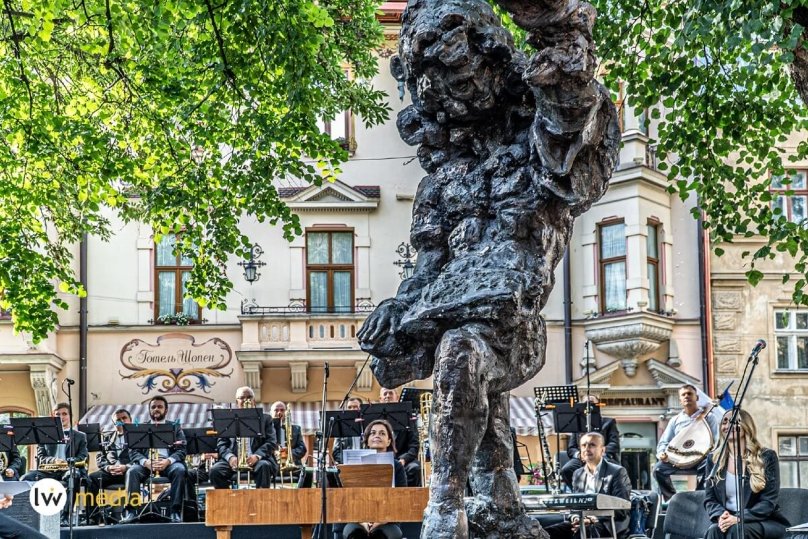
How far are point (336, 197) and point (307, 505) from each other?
19357mm

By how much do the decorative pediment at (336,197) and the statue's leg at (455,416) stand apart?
22.0 meters

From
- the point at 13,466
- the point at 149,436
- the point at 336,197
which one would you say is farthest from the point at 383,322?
the point at 336,197

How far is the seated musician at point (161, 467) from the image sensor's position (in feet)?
46.5

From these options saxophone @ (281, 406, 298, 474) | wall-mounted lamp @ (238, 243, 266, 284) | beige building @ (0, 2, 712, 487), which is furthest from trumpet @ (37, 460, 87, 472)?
wall-mounted lamp @ (238, 243, 266, 284)

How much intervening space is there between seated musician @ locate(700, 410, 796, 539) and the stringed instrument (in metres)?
4.98

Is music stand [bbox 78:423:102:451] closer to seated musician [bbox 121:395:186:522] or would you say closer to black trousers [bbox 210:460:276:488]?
seated musician [bbox 121:395:186:522]

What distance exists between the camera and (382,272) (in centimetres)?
2716

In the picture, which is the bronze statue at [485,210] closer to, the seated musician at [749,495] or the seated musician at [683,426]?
the seated musician at [749,495]

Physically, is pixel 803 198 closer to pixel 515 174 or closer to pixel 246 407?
pixel 246 407

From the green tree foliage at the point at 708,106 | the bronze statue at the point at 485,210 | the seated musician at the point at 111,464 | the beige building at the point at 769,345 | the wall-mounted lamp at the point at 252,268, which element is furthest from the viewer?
the beige building at the point at 769,345

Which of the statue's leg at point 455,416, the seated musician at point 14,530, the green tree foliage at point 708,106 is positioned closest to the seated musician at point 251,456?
the green tree foliage at point 708,106

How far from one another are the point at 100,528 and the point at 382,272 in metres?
16.3

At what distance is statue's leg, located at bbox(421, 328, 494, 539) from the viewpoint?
5203 mm

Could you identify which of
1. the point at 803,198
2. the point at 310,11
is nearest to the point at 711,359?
the point at 803,198
